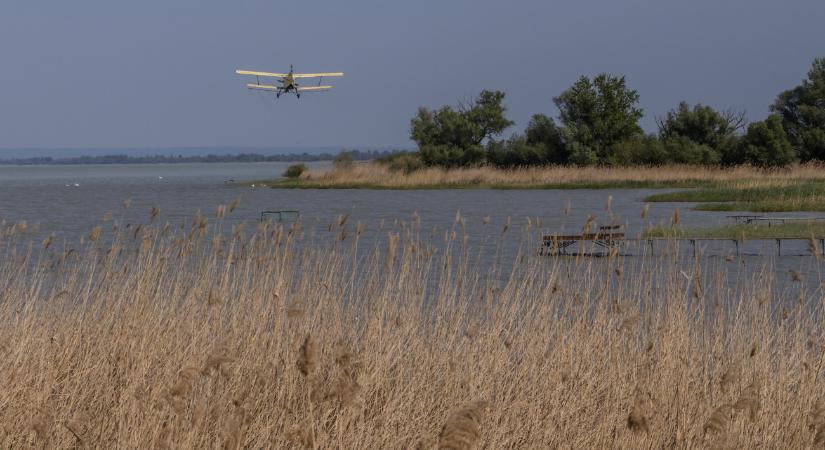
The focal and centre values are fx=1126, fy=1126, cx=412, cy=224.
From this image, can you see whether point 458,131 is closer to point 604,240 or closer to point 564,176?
point 564,176

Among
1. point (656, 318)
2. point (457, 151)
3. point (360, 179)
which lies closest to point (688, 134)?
point (457, 151)

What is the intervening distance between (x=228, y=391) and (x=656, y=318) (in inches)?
129

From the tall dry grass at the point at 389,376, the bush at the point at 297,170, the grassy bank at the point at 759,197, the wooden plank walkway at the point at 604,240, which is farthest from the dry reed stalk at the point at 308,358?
the bush at the point at 297,170

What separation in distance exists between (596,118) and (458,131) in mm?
10171

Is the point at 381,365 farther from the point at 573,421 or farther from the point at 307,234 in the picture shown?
the point at 307,234

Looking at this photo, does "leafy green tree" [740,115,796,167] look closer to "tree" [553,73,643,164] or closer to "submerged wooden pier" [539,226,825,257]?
"tree" [553,73,643,164]

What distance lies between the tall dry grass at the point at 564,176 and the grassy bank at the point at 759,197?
8.78 ft

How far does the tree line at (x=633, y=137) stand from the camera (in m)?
57.6

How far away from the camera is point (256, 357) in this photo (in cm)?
702

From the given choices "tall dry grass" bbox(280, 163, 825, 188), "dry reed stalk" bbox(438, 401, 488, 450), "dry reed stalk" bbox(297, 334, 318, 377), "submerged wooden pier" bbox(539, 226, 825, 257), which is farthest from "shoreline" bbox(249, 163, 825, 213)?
"dry reed stalk" bbox(438, 401, 488, 450)

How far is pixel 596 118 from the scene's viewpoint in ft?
203

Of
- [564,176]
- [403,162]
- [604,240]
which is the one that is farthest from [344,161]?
[604,240]

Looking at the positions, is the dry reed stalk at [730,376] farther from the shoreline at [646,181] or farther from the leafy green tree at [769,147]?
the leafy green tree at [769,147]

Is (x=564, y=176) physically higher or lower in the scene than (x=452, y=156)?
lower
